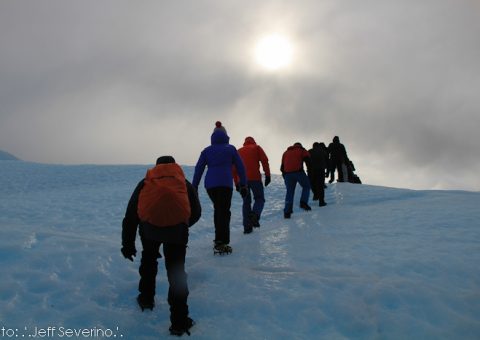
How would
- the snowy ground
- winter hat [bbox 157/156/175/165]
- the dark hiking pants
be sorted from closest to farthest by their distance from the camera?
the snowy ground, winter hat [bbox 157/156/175/165], the dark hiking pants

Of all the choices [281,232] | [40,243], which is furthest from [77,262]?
[281,232]

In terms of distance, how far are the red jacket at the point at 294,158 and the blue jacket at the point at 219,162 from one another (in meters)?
3.99

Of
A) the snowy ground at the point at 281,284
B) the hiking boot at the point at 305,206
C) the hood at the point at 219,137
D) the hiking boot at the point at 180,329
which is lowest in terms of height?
the hiking boot at the point at 180,329

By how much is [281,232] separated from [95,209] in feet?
19.6

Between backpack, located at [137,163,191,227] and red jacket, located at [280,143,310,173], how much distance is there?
6.87 m

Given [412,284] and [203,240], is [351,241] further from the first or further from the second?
[203,240]

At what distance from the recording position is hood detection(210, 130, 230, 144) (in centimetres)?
736

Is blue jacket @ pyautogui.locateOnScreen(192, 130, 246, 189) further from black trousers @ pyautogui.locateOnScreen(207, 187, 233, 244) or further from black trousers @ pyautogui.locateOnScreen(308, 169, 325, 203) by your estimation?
black trousers @ pyautogui.locateOnScreen(308, 169, 325, 203)

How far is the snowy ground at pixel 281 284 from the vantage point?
4348mm

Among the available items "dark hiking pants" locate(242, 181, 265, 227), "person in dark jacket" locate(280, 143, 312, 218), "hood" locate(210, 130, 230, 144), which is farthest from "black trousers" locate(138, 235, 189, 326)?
"person in dark jacket" locate(280, 143, 312, 218)

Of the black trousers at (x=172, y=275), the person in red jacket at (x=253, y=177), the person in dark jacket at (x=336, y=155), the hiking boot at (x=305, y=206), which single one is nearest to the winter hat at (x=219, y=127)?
the person in red jacket at (x=253, y=177)

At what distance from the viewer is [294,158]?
1109 cm

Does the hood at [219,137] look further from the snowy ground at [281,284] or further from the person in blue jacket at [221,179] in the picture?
the snowy ground at [281,284]

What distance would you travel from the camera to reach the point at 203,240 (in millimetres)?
9188
